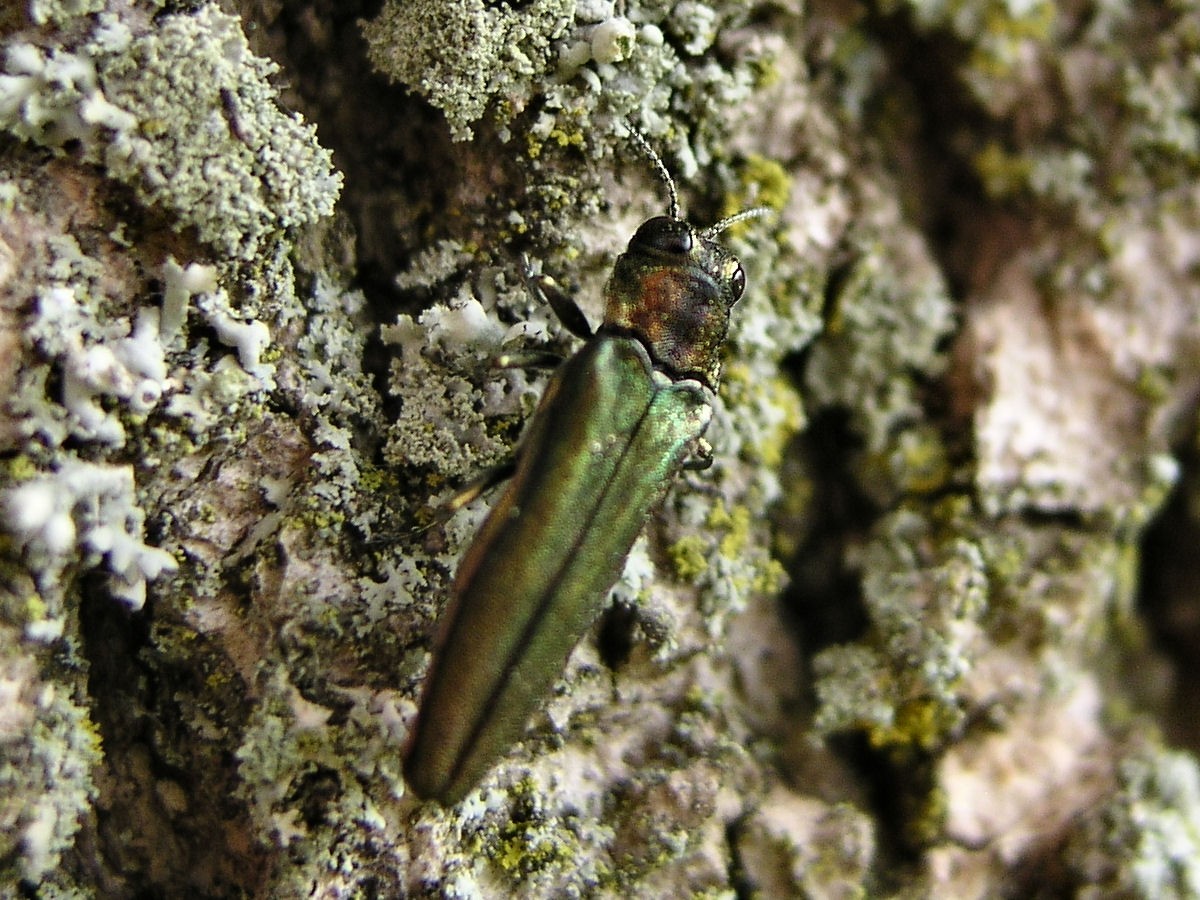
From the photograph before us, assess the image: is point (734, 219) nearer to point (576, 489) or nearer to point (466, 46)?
point (466, 46)

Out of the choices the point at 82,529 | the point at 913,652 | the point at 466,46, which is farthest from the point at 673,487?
the point at 82,529

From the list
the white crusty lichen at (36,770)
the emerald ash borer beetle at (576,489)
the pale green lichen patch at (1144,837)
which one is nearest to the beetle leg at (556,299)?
the emerald ash borer beetle at (576,489)

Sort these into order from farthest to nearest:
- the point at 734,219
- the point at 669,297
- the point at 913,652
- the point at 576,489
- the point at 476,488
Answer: the point at 913,652
the point at 734,219
the point at 669,297
the point at 476,488
the point at 576,489

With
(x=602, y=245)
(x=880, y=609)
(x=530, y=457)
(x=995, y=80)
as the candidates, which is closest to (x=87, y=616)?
(x=530, y=457)

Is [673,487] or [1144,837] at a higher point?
[673,487]

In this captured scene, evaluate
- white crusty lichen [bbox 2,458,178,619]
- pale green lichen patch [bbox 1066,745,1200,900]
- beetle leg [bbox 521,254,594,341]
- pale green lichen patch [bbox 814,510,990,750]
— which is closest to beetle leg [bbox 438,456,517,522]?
beetle leg [bbox 521,254,594,341]

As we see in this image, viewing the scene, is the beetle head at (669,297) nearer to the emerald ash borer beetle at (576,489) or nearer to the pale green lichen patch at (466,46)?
the emerald ash borer beetle at (576,489)
